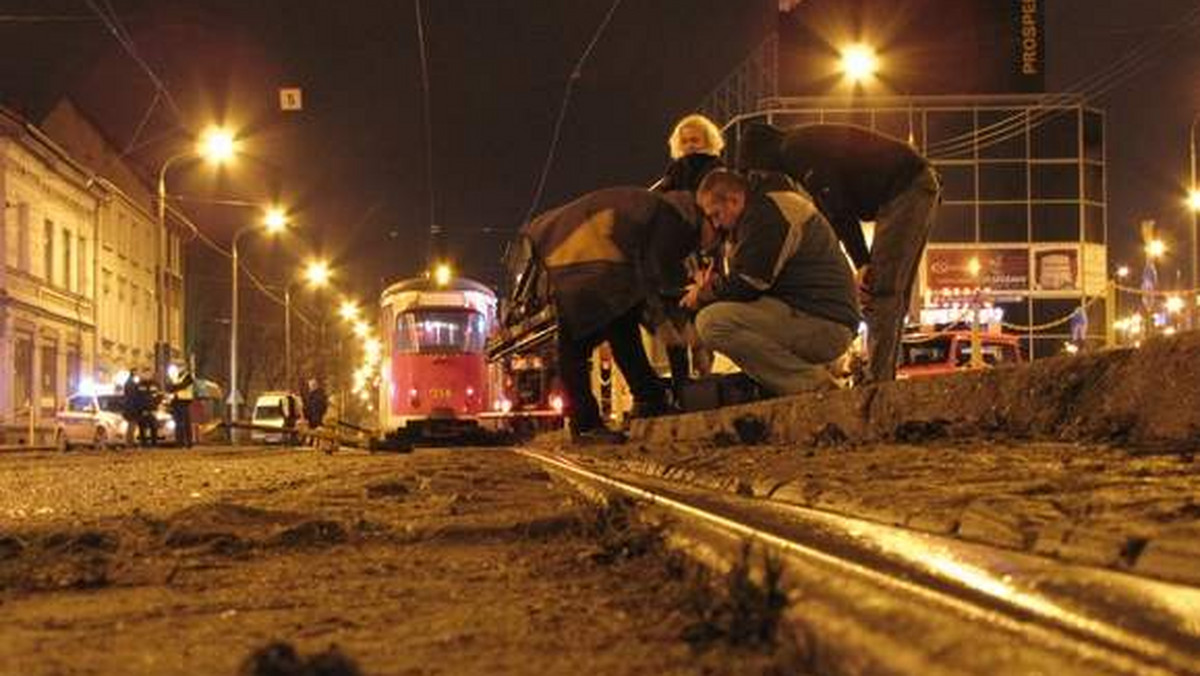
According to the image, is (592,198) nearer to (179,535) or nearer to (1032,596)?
(179,535)

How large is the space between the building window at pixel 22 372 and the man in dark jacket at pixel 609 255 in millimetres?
34694

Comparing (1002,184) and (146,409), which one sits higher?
(1002,184)

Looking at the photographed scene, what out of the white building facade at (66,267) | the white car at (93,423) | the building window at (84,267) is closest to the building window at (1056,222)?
the white building facade at (66,267)

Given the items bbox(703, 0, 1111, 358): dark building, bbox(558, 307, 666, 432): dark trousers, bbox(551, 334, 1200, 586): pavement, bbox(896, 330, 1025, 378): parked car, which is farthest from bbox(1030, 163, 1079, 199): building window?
bbox(551, 334, 1200, 586): pavement

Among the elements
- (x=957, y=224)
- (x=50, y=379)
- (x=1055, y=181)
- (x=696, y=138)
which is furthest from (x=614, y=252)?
(x=1055, y=181)

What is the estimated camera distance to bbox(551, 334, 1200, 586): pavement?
2.92 metres

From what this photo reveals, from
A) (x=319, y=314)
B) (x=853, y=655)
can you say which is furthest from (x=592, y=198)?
(x=319, y=314)

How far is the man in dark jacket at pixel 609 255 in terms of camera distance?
9.62 m

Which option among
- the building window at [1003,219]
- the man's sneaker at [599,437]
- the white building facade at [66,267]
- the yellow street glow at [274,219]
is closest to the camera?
the man's sneaker at [599,437]

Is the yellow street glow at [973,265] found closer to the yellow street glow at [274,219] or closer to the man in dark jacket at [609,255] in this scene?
the yellow street glow at [274,219]

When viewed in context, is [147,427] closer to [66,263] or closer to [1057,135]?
[66,263]

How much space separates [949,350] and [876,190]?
15226 millimetres

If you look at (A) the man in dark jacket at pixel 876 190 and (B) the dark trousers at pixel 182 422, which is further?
(B) the dark trousers at pixel 182 422

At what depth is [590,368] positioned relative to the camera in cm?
1046
